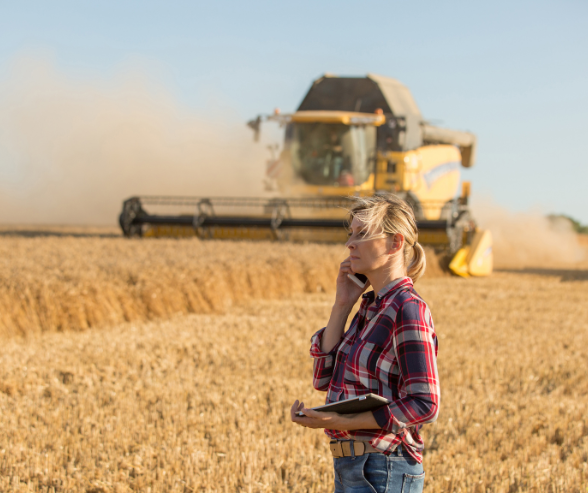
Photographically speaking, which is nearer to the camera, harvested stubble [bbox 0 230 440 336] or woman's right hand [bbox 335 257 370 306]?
woman's right hand [bbox 335 257 370 306]

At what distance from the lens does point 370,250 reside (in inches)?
74.9

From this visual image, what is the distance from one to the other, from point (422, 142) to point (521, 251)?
28.5ft

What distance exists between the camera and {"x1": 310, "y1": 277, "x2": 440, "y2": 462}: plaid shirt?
5.70 feet

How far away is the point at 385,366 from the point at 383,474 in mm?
309

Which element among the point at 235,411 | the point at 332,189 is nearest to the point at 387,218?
the point at 235,411

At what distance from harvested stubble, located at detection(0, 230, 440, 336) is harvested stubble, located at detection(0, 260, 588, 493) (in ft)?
1.73

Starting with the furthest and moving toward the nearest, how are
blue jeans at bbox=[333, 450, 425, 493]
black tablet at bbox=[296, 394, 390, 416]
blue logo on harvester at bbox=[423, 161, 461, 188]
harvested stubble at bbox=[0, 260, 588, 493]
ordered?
blue logo on harvester at bbox=[423, 161, 461, 188] → harvested stubble at bbox=[0, 260, 588, 493] → blue jeans at bbox=[333, 450, 425, 493] → black tablet at bbox=[296, 394, 390, 416]

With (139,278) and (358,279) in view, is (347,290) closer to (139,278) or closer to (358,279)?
(358,279)

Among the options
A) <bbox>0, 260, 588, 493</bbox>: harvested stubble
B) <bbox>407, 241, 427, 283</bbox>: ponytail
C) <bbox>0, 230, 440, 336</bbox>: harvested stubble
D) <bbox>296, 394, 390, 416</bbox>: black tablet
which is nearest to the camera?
<bbox>296, 394, 390, 416</bbox>: black tablet

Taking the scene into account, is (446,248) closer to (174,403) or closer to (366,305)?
(174,403)

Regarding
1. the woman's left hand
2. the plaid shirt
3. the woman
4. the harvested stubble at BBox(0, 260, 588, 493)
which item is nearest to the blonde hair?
the woman

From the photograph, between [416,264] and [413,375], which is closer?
[413,375]

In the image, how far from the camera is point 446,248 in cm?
1331

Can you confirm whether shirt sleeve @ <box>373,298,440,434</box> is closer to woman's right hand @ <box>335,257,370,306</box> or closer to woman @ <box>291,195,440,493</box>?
woman @ <box>291,195,440,493</box>
